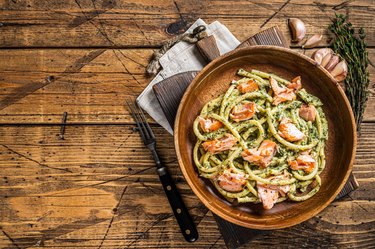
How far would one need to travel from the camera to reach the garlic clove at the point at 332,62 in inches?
92.8

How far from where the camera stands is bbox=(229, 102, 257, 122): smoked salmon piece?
83.5 inches

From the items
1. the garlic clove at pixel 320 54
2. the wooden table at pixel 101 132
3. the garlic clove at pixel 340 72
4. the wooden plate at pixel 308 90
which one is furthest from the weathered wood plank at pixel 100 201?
the garlic clove at pixel 320 54

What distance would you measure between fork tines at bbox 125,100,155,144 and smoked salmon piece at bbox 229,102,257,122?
0.47m

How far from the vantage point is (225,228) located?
225cm

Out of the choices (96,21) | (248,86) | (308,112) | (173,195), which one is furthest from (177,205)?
(96,21)

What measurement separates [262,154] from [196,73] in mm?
538

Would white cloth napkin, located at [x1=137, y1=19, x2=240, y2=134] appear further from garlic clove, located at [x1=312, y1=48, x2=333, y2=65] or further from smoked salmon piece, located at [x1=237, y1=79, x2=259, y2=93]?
garlic clove, located at [x1=312, y1=48, x2=333, y2=65]

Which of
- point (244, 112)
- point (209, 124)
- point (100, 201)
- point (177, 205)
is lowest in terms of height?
point (100, 201)

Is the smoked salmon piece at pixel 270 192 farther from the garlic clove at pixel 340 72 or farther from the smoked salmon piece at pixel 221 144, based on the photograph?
the garlic clove at pixel 340 72

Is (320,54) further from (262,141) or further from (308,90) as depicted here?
(262,141)

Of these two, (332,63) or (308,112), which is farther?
(332,63)

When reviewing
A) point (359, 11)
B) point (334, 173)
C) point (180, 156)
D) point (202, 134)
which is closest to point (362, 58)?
point (359, 11)

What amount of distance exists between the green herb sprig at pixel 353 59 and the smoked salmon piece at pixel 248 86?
542 millimetres

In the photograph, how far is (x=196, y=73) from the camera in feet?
7.39
